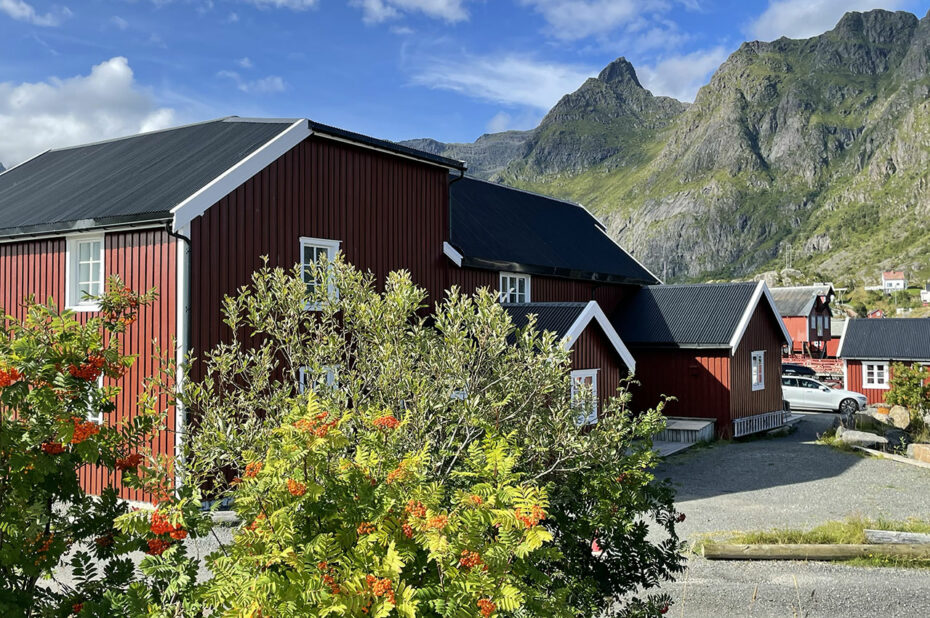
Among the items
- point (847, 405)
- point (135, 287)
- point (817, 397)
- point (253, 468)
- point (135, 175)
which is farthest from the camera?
point (817, 397)

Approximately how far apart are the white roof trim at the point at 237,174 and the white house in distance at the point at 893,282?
120 m

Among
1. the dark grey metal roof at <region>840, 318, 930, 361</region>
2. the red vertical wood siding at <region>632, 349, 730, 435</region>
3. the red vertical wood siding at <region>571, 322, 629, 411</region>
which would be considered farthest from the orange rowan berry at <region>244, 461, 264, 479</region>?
the dark grey metal roof at <region>840, 318, 930, 361</region>

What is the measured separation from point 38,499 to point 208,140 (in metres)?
12.9

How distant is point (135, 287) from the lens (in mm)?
12328

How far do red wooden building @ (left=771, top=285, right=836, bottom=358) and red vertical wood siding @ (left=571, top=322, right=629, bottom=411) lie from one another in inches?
1611

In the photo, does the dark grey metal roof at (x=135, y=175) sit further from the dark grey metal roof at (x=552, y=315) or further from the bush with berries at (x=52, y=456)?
the bush with berries at (x=52, y=456)

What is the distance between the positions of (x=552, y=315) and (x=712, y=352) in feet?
22.6

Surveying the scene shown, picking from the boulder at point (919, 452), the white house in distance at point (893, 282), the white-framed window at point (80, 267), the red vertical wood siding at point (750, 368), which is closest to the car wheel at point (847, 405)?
the red vertical wood siding at point (750, 368)

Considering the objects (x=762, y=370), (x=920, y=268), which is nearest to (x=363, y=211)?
(x=762, y=370)

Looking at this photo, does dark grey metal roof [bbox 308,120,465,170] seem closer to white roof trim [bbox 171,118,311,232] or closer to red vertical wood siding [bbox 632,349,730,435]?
white roof trim [bbox 171,118,311,232]

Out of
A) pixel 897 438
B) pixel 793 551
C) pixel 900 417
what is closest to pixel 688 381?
pixel 897 438

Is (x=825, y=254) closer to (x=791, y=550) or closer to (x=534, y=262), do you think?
(x=534, y=262)

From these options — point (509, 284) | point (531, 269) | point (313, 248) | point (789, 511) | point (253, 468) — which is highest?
point (531, 269)

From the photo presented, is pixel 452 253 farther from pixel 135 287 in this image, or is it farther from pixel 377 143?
pixel 135 287
